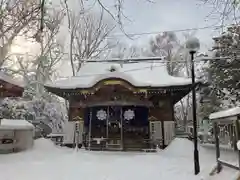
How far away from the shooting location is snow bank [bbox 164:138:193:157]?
15.5 meters

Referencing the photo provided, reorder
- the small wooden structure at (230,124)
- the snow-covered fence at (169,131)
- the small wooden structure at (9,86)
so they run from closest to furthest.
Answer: the small wooden structure at (230,124) → the small wooden structure at (9,86) → the snow-covered fence at (169,131)

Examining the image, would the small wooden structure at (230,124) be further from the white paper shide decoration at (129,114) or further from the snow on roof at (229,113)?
the white paper shide decoration at (129,114)

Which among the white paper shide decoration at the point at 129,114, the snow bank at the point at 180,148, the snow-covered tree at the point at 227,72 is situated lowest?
the snow bank at the point at 180,148

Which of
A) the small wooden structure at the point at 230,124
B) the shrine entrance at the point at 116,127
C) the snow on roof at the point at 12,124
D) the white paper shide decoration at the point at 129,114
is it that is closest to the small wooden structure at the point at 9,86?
the snow on roof at the point at 12,124

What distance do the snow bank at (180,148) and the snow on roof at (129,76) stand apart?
347 cm

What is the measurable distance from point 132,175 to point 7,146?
692cm

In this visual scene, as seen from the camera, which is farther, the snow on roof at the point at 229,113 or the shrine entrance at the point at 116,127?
the shrine entrance at the point at 116,127

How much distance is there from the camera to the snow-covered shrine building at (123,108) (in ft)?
59.5

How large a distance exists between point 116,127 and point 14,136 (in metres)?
7.47

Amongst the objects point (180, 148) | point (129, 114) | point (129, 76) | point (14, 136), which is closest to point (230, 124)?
point (180, 148)

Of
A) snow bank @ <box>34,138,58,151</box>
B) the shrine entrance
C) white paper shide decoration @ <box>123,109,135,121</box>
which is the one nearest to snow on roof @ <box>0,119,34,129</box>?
snow bank @ <box>34,138,58,151</box>

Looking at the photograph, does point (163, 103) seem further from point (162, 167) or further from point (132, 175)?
point (132, 175)

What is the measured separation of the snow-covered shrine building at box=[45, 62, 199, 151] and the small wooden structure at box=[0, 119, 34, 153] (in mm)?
4029

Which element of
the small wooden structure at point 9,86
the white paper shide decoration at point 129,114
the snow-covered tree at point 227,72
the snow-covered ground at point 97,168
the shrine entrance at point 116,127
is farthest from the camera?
the white paper shide decoration at point 129,114
